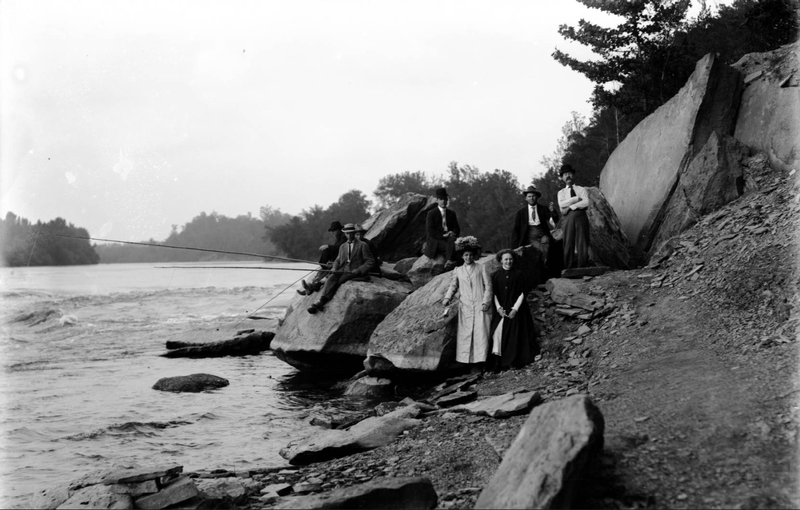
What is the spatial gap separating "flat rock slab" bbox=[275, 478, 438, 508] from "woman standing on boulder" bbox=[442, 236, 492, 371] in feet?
17.9

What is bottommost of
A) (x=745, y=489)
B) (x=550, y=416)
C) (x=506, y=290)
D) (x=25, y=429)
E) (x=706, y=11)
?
(x=25, y=429)

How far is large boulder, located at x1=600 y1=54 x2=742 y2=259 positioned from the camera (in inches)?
541

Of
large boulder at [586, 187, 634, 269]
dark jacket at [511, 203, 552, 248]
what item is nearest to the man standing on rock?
dark jacket at [511, 203, 552, 248]

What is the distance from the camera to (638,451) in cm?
597

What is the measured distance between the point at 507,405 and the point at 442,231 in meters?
6.86

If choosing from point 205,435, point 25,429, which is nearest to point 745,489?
point 205,435

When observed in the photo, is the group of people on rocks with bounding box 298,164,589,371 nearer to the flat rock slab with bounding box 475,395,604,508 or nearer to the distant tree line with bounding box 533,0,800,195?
the flat rock slab with bounding box 475,395,604,508

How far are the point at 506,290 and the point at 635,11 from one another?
1703 cm

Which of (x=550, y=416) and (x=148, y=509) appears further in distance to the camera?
(x=148, y=509)

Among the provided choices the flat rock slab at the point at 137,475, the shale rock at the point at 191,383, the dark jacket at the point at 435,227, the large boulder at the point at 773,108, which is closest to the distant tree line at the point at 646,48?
the large boulder at the point at 773,108

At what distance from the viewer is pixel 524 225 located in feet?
43.4

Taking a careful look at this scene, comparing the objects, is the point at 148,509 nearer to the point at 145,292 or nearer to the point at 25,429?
the point at 25,429

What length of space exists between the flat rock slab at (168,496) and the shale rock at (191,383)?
752 cm

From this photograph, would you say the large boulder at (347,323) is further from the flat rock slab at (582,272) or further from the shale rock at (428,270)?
the flat rock slab at (582,272)
